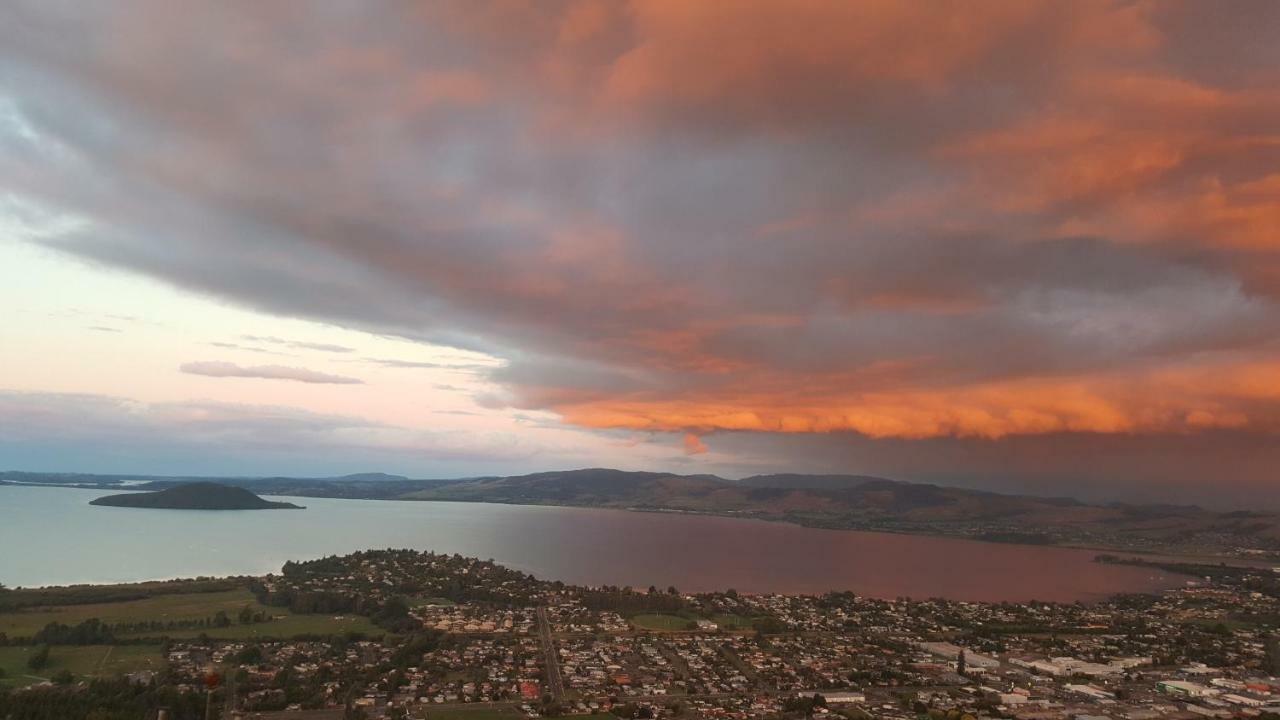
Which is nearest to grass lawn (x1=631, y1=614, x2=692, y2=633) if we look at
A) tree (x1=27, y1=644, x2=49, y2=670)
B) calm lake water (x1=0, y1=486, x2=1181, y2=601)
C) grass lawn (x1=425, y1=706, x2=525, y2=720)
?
calm lake water (x1=0, y1=486, x2=1181, y2=601)

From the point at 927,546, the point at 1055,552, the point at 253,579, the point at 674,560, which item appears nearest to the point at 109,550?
the point at 253,579

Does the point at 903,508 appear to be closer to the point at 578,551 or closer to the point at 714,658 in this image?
the point at 578,551

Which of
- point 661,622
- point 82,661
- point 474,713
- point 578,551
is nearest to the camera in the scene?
point 474,713

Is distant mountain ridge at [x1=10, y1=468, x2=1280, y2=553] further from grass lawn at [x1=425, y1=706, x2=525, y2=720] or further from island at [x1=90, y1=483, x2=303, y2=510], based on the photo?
grass lawn at [x1=425, y1=706, x2=525, y2=720]

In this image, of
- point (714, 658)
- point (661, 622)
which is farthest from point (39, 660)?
point (661, 622)

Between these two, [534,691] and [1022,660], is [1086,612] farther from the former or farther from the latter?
[534,691]

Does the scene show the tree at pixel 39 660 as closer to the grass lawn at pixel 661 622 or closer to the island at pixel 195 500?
the grass lawn at pixel 661 622
